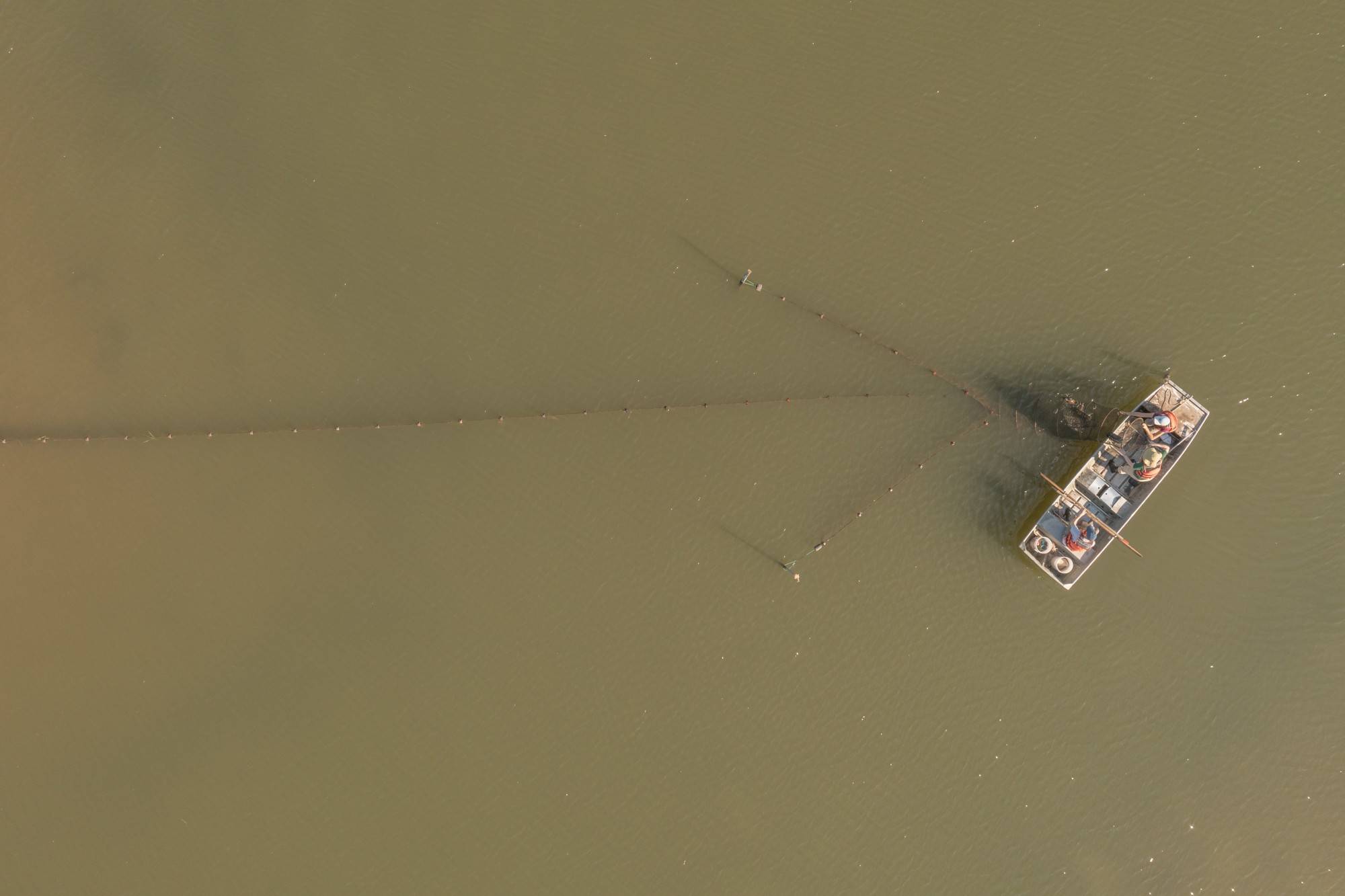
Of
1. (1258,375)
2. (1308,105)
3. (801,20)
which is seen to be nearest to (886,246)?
(801,20)

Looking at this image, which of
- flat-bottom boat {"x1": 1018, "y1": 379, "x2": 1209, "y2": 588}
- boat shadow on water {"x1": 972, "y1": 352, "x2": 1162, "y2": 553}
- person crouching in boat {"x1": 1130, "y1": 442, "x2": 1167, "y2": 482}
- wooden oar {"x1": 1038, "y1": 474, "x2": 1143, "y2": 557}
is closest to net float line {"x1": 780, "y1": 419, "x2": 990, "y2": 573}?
boat shadow on water {"x1": 972, "y1": 352, "x2": 1162, "y2": 553}

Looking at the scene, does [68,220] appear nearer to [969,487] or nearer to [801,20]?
[801,20]

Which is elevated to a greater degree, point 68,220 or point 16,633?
point 68,220

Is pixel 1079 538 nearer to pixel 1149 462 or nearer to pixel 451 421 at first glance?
pixel 1149 462

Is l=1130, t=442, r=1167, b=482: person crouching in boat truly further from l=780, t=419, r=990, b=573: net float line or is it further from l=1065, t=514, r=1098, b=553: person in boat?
l=780, t=419, r=990, b=573: net float line

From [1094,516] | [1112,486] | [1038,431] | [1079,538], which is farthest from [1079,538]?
[1038,431]

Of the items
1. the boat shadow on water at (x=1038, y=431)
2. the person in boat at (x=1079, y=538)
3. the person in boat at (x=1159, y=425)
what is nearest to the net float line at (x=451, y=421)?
the boat shadow on water at (x=1038, y=431)
